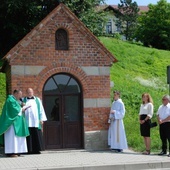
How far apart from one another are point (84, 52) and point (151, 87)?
1255cm

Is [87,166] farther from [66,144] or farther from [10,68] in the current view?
[10,68]

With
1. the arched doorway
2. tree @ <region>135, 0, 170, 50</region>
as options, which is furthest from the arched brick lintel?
tree @ <region>135, 0, 170, 50</region>

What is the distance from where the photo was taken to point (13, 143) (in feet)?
40.0

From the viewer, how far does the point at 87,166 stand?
402 inches

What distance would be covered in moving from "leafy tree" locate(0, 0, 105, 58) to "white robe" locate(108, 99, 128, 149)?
1312 cm

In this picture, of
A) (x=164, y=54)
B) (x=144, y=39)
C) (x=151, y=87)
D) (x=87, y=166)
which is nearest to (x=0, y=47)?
(x=151, y=87)

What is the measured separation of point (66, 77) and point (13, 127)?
2.54 metres

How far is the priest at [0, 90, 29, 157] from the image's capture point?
1220cm

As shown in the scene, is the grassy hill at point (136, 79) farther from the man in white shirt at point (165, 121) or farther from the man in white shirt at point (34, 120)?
the man in white shirt at point (34, 120)

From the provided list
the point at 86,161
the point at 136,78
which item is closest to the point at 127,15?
the point at 136,78

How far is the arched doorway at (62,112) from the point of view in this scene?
44.1 ft

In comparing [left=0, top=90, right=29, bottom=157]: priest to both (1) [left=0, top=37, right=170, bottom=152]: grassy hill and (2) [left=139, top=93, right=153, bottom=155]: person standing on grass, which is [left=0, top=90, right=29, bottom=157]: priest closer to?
(2) [left=139, top=93, right=153, bottom=155]: person standing on grass

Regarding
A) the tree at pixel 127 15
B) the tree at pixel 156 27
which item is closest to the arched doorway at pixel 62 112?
the tree at pixel 156 27

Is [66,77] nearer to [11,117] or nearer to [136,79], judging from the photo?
[11,117]
